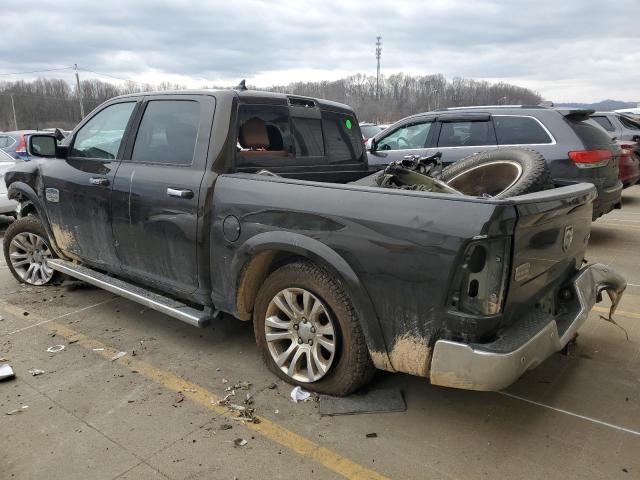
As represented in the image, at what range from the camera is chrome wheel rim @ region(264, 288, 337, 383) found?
9.93 feet

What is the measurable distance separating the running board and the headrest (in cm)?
127

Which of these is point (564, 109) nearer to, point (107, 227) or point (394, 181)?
point (394, 181)

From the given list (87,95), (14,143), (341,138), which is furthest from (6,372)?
(87,95)

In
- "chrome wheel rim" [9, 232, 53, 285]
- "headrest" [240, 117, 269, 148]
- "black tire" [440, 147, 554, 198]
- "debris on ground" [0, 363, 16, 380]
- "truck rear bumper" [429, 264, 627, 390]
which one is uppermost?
"headrest" [240, 117, 269, 148]

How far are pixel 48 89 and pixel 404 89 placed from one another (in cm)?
5761

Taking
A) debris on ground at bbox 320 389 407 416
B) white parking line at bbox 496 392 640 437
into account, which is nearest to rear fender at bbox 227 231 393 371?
debris on ground at bbox 320 389 407 416

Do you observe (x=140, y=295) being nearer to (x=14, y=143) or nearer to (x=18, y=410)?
(x=18, y=410)

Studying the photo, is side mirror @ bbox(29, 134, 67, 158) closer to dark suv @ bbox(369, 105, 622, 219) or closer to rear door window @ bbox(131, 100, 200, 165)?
rear door window @ bbox(131, 100, 200, 165)

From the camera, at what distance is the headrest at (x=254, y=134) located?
3.65 meters

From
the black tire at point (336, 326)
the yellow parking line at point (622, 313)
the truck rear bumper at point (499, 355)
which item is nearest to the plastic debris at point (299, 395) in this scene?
the black tire at point (336, 326)

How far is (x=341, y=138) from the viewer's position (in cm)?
457

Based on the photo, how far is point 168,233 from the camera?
144 inches

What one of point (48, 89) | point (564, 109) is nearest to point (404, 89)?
point (48, 89)

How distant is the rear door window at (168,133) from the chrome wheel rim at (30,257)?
2.11m
